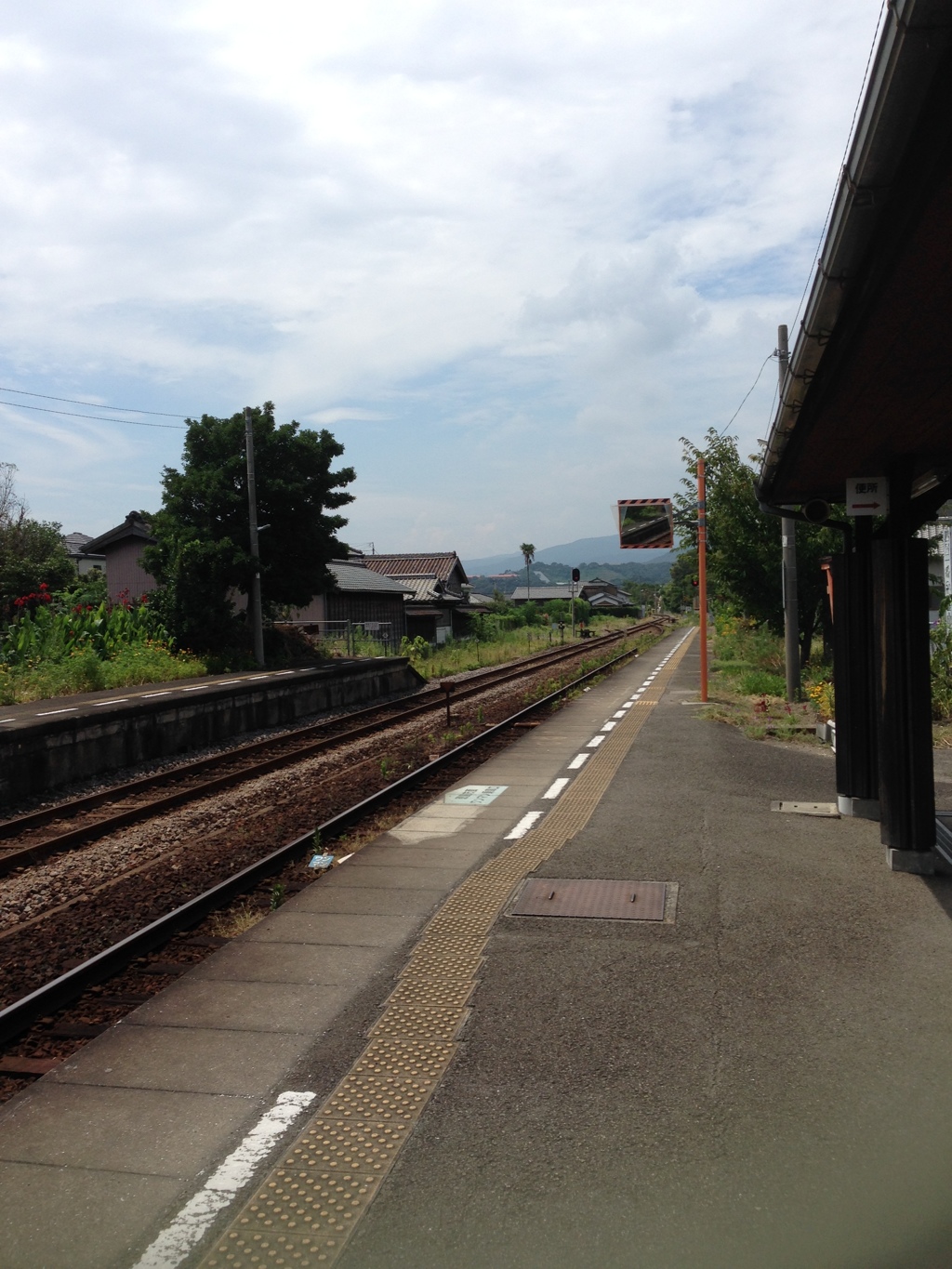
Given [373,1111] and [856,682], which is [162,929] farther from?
[856,682]

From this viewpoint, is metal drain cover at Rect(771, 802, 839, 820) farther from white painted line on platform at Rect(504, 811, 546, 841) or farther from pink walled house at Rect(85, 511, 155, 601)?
pink walled house at Rect(85, 511, 155, 601)

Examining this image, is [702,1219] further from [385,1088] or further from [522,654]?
[522,654]

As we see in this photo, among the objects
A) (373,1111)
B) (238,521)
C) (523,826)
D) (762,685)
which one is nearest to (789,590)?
(762,685)

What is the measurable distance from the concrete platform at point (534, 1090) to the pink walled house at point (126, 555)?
35552 millimetres

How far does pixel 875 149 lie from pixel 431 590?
1995 inches

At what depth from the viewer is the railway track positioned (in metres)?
8.91

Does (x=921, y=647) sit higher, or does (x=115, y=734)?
(x=921, y=647)

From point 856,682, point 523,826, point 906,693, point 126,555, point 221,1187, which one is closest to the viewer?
point 221,1187

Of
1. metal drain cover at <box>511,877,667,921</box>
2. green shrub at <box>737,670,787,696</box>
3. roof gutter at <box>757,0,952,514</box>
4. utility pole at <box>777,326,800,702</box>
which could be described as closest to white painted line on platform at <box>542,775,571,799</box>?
metal drain cover at <box>511,877,667,921</box>

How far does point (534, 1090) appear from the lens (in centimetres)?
371

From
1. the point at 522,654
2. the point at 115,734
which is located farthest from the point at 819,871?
the point at 522,654

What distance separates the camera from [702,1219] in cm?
290

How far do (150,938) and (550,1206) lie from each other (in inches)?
138

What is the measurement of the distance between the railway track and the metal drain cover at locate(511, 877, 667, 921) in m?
4.42
